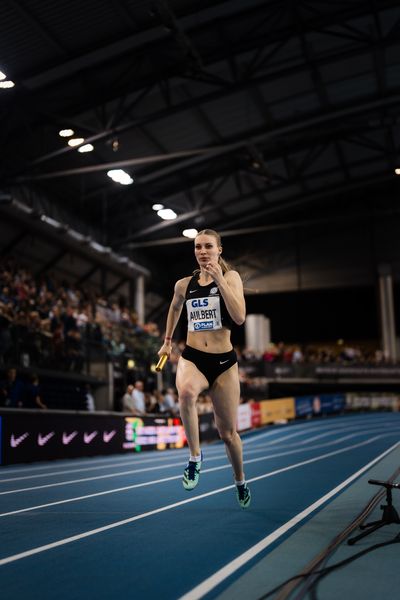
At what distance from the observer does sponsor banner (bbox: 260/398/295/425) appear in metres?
27.2

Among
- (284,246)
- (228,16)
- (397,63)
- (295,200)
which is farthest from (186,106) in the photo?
(284,246)

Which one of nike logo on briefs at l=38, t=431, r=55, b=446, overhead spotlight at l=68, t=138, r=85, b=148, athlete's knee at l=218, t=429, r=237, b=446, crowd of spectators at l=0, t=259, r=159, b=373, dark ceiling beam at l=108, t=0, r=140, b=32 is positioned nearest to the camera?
athlete's knee at l=218, t=429, r=237, b=446

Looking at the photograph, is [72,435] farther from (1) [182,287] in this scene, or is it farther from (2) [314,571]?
(2) [314,571]

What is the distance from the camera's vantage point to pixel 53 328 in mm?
17500

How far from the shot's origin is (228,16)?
712 inches

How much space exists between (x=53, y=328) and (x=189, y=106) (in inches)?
329

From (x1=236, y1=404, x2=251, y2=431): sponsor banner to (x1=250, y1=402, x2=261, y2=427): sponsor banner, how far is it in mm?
586

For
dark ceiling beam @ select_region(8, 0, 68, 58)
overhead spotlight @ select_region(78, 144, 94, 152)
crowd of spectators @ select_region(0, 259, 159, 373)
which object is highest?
dark ceiling beam @ select_region(8, 0, 68, 58)

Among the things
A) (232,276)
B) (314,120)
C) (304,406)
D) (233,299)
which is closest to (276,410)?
(304,406)

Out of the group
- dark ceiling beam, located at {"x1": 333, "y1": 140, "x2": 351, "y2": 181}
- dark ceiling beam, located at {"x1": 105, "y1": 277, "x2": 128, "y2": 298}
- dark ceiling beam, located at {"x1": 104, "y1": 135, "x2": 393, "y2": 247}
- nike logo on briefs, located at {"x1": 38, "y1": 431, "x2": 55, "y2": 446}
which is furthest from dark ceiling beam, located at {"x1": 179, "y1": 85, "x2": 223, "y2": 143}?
nike logo on briefs, located at {"x1": 38, "y1": 431, "x2": 55, "y2": 446}

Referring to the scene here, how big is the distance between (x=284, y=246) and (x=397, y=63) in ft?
58.6

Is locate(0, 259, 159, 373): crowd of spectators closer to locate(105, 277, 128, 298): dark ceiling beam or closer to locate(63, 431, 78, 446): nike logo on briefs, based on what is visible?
locate(63, 431, 78, 446): nike logo on briefs

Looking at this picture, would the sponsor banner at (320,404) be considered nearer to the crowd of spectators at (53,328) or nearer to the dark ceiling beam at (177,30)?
the crowd of spectators at (53,328)

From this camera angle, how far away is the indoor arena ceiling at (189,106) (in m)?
17.0
